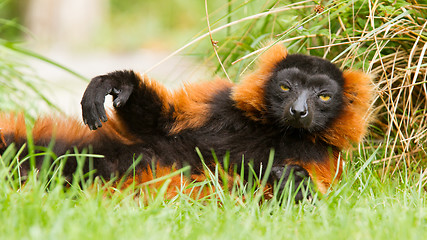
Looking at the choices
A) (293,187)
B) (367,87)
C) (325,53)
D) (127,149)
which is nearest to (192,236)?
(293,187)

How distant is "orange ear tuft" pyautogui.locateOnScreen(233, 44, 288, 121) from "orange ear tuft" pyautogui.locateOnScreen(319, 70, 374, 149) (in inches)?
17.4

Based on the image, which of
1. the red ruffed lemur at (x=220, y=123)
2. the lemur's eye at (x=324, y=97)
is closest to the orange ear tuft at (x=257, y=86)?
the red ruffed lemur at (x=220, y=123)

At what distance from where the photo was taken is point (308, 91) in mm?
3463

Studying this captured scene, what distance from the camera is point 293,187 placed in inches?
124

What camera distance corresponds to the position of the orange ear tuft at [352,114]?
355cm

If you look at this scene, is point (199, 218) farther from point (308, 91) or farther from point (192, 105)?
point (308, 91)

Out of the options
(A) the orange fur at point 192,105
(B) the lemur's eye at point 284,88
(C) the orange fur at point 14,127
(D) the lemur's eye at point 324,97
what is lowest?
(C) the orange fur at point 14,127

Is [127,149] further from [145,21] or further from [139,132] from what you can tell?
[145,21]

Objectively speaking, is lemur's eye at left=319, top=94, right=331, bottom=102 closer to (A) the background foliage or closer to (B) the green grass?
(A) the background foliage

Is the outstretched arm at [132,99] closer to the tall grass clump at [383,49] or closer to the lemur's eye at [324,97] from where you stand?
the tall grass clump at [383,49]

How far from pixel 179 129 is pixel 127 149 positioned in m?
0.36

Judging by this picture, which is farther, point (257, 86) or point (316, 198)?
point (257, 86)

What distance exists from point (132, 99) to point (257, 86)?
32.2 inches

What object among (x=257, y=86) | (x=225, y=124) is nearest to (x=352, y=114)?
(x=257, y=86)
